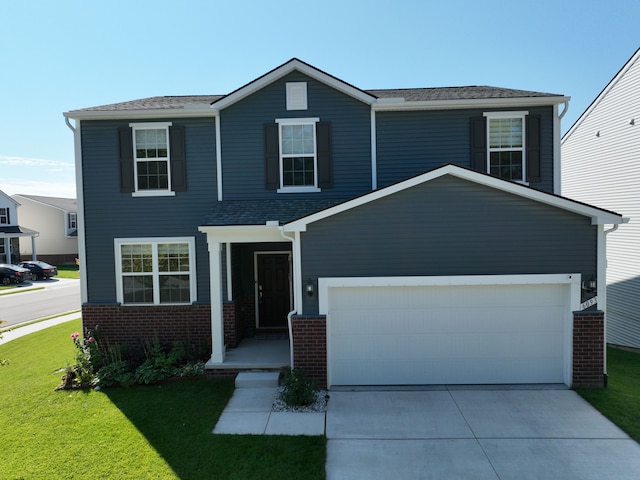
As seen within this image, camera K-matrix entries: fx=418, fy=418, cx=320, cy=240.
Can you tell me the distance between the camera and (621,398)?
7.60 meters

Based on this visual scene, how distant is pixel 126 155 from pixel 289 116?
4.19m

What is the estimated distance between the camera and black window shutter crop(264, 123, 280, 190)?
1044 cm

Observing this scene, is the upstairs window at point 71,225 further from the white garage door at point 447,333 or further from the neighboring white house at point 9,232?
the white garage door at point 447,333

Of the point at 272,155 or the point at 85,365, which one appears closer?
the point at 85,365

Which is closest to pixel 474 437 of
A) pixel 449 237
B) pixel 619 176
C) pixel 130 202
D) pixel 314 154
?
pixel 449 237

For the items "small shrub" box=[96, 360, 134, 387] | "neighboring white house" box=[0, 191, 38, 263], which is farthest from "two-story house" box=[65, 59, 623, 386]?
"neighboring white house" box=[0, 191, 38, 263]

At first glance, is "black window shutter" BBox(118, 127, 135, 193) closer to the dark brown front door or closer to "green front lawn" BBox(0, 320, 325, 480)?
the dark brown front door

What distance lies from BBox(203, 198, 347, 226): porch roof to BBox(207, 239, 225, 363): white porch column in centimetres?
64

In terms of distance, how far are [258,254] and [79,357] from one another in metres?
4.83

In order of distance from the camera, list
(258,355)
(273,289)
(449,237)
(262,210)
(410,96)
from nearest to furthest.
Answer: (449,237)
(258,355)
(262,210)
(410,96)
(273,289)

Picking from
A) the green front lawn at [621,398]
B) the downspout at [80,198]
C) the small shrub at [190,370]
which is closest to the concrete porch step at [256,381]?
the small shrub at [190,370]

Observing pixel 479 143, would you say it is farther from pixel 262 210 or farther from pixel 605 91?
pixel 605 91

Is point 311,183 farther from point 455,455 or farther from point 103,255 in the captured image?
point 455,455

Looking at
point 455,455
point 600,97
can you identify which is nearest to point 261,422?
point 455,455
